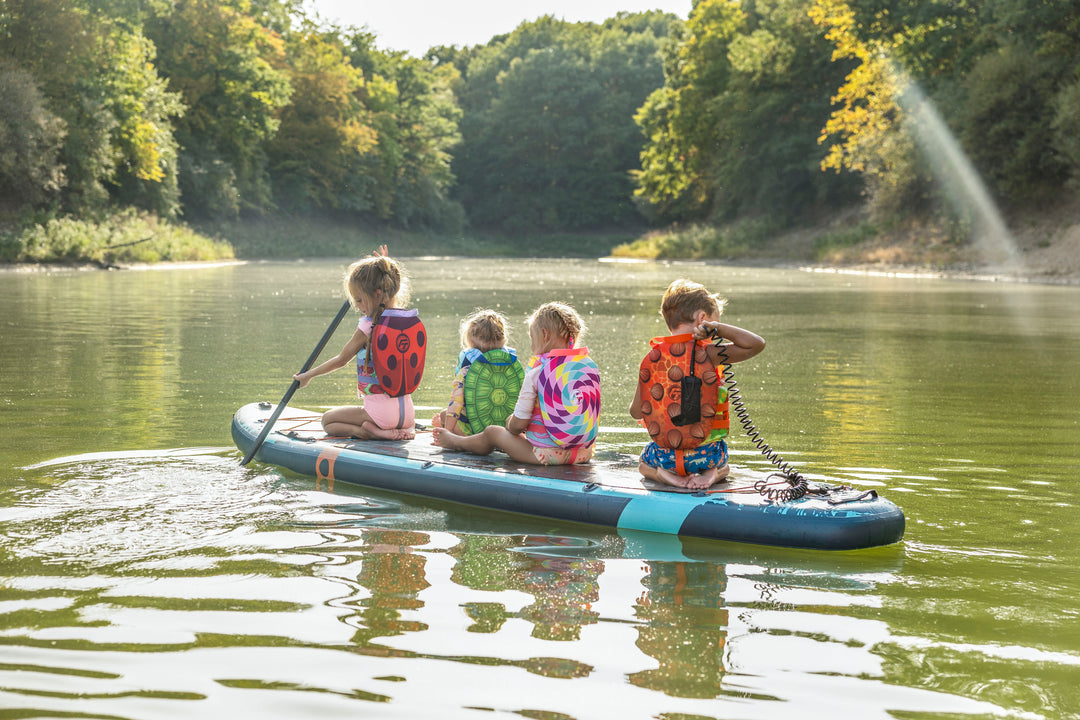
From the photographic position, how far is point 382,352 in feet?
20.7

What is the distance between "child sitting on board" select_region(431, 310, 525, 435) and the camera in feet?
20.1

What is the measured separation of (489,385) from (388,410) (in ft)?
2.24

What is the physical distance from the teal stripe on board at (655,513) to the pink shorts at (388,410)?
72.3 inches

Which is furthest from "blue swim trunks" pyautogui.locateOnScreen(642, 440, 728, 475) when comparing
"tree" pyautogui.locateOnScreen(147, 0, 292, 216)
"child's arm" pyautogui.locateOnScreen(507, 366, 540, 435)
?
"tree" pyautogui.locateOnScreen(147, 0, 292, 216)

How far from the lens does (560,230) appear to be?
2808 inches

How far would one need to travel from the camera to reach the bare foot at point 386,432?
21.2ft

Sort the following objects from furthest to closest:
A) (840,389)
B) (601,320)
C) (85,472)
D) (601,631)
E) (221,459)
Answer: (601,320) < (840,389) < (221,459) < (85,472) < (601,631)

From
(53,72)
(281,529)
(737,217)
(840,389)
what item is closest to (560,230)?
(737,217)

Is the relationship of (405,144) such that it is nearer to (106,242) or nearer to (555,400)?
(106,242)

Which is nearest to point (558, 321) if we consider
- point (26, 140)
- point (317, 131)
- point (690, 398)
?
point (690, 398)

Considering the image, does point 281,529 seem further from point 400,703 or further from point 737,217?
point 737,217

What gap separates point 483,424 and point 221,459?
5.33 feet

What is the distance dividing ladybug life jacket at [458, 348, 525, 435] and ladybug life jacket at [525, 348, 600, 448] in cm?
45

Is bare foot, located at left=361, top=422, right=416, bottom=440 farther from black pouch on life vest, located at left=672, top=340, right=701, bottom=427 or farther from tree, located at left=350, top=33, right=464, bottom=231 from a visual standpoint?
tree, located at left=350, top=33, right=464, bottom=231
